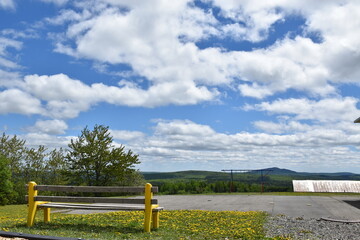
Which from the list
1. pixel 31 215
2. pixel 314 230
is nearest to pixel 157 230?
pixel 31 215

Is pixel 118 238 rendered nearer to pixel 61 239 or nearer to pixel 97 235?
pixel 97 235

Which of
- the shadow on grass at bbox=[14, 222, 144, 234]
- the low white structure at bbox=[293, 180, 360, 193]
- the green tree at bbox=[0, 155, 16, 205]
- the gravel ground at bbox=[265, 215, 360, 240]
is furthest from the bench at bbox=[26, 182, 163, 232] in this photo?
the low white structure at bbox=[293, 180, 360, 193]

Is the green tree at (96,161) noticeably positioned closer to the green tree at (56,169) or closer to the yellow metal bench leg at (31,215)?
the green tree at (56,169)

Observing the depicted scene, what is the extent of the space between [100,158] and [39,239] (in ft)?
86.0

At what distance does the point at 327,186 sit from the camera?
2802 centimetres

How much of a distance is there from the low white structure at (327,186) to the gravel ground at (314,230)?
57.3ft

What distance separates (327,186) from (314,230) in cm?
2049

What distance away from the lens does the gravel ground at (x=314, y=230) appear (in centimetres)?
857

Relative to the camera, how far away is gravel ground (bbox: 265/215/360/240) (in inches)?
337

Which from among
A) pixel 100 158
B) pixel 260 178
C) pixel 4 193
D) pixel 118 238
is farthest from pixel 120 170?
pixel 118 238

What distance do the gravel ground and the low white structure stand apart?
1746 centimetres

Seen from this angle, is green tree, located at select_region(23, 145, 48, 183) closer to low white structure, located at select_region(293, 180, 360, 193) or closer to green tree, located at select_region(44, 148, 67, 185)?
green tree, located at select_region(44, 148, 67, 185)

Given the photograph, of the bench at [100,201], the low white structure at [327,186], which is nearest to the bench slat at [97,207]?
the bench at [100,201]

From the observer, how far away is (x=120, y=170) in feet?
108
